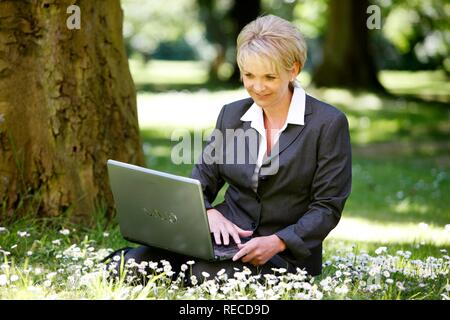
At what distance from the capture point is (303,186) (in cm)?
445

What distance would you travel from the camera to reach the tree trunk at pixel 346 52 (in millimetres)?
19656

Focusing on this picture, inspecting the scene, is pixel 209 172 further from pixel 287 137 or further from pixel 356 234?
pixel 356 234

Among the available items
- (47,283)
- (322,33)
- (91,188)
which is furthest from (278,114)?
(322,33)

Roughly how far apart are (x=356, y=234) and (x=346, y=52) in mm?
13095

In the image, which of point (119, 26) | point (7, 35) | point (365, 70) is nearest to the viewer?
point (7, 35)

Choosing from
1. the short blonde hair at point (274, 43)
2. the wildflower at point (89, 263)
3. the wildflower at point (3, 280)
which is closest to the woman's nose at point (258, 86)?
the short blonde hair at point (274, 43)

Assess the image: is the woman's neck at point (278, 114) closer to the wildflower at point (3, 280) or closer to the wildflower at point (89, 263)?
the wildflower at point (89, 263)

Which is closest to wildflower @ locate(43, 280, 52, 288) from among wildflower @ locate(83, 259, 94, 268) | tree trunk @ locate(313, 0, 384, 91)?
wildflower @ locate(83, 259, 94, 268)

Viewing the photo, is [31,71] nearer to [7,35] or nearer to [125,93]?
[7,35]

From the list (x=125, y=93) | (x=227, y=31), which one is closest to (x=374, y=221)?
(x=125, y=93)

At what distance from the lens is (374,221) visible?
27.0 feet

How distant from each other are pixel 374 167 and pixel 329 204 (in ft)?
25.5
